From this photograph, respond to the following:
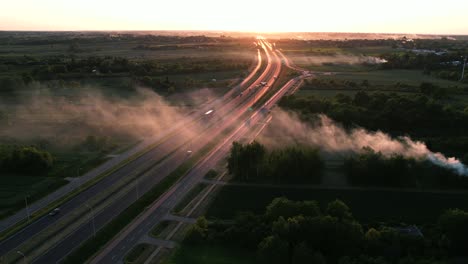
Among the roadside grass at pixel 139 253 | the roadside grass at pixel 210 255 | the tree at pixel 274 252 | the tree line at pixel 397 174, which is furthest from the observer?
the tree line at pixel 397 174

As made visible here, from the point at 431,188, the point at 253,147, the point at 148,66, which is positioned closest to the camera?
the point at 431,188

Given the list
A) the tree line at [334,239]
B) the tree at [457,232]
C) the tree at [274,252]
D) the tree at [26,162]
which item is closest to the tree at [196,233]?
the tree line at [334,239]

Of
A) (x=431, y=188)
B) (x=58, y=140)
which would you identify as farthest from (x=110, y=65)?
(x=431, y=188)

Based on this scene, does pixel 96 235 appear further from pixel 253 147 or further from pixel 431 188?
pixel 431 188

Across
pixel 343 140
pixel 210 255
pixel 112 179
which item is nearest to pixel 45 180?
pixel 112 179

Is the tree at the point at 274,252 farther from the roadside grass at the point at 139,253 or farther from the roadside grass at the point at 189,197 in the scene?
the roadside grass at the point at 189,197

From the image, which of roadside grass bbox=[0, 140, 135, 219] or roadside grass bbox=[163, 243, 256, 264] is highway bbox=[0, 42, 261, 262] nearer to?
roadside grass bbox=[0, 140, 135, 219]
